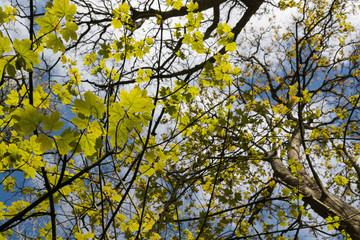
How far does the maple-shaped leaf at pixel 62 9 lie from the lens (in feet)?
3.39

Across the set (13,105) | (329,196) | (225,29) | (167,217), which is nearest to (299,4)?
(329,196)

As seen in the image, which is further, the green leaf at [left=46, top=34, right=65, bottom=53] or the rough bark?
the rough bark

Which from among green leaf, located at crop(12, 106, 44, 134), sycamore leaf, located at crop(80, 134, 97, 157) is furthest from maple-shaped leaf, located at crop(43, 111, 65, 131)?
sycamore leaf, located at crop(80, 134, 97, 157)

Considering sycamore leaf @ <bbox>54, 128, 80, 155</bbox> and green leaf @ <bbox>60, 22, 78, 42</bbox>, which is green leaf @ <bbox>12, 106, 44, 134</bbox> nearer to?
sycamore leaf @ <bbox>54, 128, 80, 155</bbox>

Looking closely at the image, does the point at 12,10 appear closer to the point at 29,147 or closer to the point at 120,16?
the point at 120,16

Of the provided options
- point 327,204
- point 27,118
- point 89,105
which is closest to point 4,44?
point 27,118

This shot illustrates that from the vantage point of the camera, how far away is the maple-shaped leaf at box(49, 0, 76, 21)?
1.03 m

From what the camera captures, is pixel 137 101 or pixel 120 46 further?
pixel 120 46

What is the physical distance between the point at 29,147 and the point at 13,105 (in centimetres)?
58

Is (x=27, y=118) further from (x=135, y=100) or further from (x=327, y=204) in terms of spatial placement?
(x=327, y=204)

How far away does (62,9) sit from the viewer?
1.04 m

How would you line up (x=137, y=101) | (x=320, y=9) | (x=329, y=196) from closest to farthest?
(x=137, y=101), (x=329, y=196), (x=320, y=9)

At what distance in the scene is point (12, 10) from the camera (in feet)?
Result: 5.20

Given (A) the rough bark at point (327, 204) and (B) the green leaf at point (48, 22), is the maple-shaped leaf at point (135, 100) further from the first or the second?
(A) the rough bark at point (327, 204)
